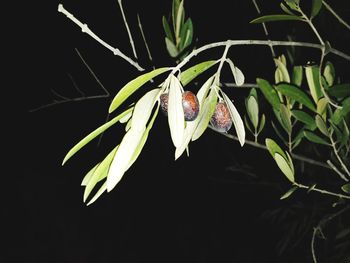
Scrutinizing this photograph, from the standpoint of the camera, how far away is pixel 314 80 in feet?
2.52

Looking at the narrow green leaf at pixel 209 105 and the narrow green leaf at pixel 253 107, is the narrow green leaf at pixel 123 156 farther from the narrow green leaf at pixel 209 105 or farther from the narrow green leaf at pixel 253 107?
the narrow green leaf at pixel 253 107

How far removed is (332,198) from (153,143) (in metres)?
1.22

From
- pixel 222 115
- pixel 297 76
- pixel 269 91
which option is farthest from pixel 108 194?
pixel 222 115

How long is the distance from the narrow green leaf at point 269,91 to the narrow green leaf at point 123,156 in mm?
316

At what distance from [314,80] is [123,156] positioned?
1.42 ft

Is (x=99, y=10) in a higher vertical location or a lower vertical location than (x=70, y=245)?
higher

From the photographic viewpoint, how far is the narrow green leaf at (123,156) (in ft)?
1.52

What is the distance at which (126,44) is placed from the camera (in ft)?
6.89

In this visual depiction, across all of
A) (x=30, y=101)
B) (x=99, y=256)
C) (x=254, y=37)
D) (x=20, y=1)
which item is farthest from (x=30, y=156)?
(x=254, y=37)

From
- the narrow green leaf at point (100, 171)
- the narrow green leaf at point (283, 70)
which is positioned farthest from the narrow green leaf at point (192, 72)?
the narrow green leaf at point (283, 70)

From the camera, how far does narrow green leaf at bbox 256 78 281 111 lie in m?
0.74

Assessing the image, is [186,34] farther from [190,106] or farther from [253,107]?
[190,106]

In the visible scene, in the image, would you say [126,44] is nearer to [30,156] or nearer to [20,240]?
[30,156]

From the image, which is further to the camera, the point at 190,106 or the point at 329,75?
the point at 329,75
